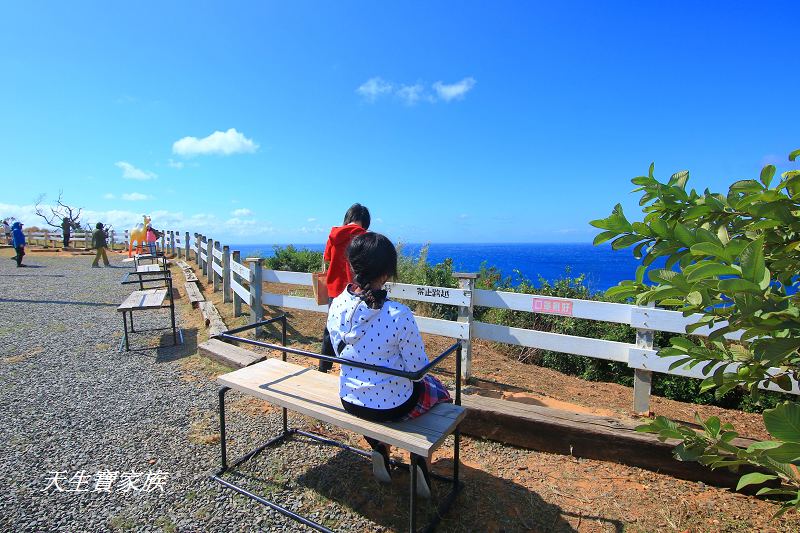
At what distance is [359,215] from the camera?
439cm

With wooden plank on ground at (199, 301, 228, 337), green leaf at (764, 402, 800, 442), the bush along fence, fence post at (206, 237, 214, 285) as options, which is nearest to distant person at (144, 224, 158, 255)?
fence post at (206, 237, 214, 285)

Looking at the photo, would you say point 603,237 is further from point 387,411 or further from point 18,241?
point 18,241

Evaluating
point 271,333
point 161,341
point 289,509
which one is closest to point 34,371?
point 161,341

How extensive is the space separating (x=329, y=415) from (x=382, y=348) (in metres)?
0.54

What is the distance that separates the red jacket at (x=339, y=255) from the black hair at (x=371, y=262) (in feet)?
5.48

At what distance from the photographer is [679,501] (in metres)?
2.85

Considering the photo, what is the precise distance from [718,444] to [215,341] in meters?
5.61

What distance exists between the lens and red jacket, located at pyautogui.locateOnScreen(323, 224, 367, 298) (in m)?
4.32

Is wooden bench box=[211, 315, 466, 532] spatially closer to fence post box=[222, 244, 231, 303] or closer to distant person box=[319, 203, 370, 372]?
distant person box=[319, 203, 370, 372]

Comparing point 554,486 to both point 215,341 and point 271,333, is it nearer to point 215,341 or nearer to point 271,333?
point 215,341

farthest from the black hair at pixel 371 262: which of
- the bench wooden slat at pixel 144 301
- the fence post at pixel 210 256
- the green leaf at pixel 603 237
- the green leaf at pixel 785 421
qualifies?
the fence post at pixel 210 256

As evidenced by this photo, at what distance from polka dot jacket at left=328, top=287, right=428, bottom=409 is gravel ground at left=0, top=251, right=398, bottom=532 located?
843 millimetres

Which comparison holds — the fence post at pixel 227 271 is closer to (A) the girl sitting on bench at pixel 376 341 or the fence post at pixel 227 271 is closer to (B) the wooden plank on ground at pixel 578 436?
(B) the wooden plank on ground at pixel 578 436

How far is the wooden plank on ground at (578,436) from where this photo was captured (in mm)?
3086
